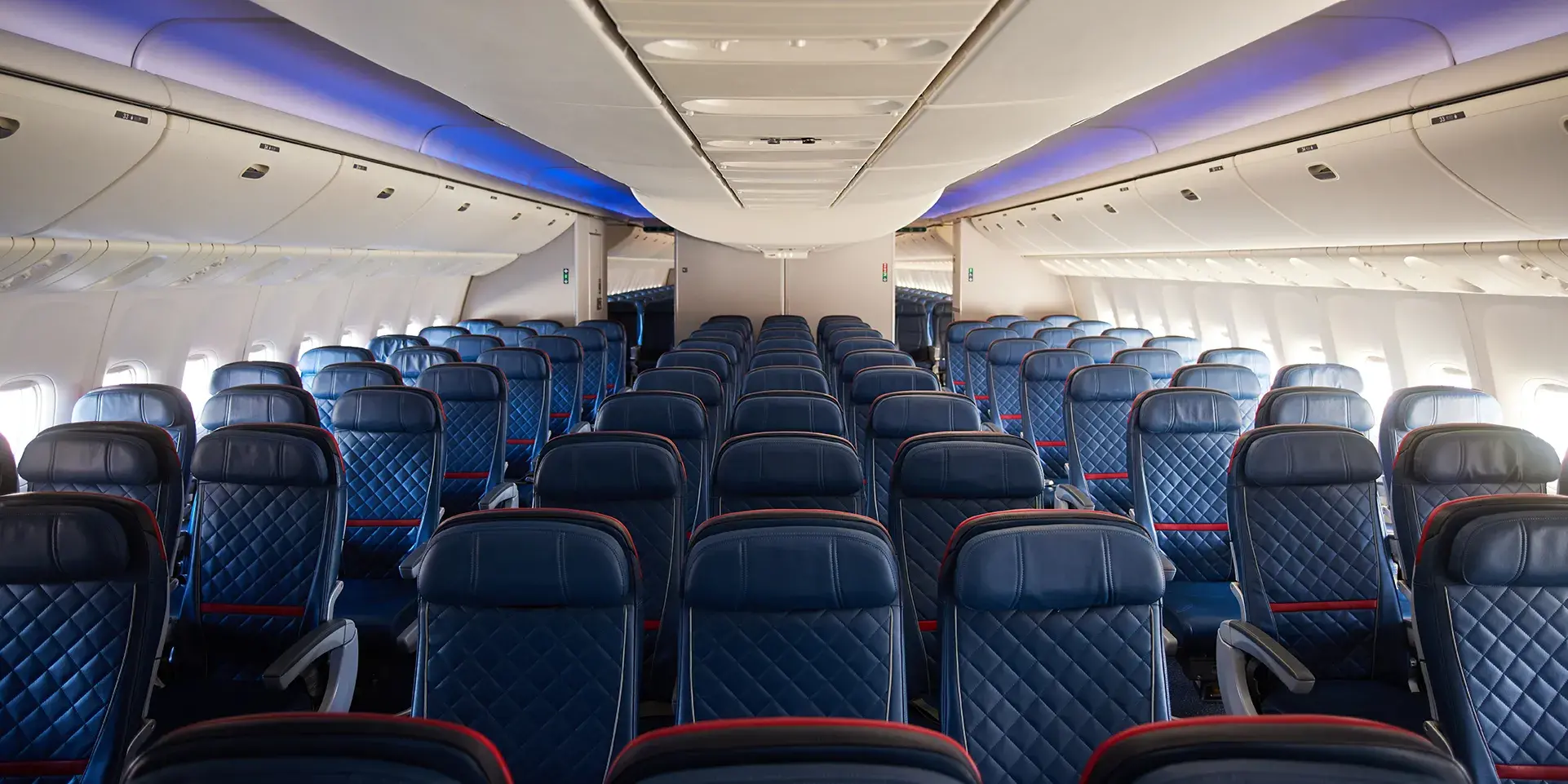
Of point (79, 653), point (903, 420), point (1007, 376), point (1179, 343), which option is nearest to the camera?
point (79, 653)

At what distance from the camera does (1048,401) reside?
25.7 feet

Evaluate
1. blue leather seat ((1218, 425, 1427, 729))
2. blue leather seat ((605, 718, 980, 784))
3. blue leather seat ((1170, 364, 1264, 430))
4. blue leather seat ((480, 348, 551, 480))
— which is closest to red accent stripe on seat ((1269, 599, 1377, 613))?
blue leather seat ((1218, 425, 1427, 729))

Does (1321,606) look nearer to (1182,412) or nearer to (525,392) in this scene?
(1182,412)

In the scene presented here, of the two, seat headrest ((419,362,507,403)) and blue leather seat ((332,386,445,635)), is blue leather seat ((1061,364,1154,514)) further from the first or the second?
blue leather seat ((332,386,445,635))

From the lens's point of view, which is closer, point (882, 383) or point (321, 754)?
point (321, 754)

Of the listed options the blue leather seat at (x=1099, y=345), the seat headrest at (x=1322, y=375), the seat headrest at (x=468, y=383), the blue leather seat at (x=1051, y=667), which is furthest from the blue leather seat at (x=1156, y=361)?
the blue leather seat at (x=1051, y=667)

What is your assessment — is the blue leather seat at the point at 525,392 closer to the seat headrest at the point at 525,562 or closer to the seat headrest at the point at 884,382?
the seat headrest at the point at 884,382

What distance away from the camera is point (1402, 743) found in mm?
1302

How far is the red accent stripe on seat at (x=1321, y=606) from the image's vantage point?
391cm

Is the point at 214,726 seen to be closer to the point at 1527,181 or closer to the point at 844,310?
the point at 1527,181

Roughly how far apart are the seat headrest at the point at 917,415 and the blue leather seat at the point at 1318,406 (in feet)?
5.97

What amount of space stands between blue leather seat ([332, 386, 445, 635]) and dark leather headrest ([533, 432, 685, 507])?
1.61 m

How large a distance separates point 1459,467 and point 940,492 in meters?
2.19

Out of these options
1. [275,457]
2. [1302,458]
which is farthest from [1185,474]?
[275,457]
